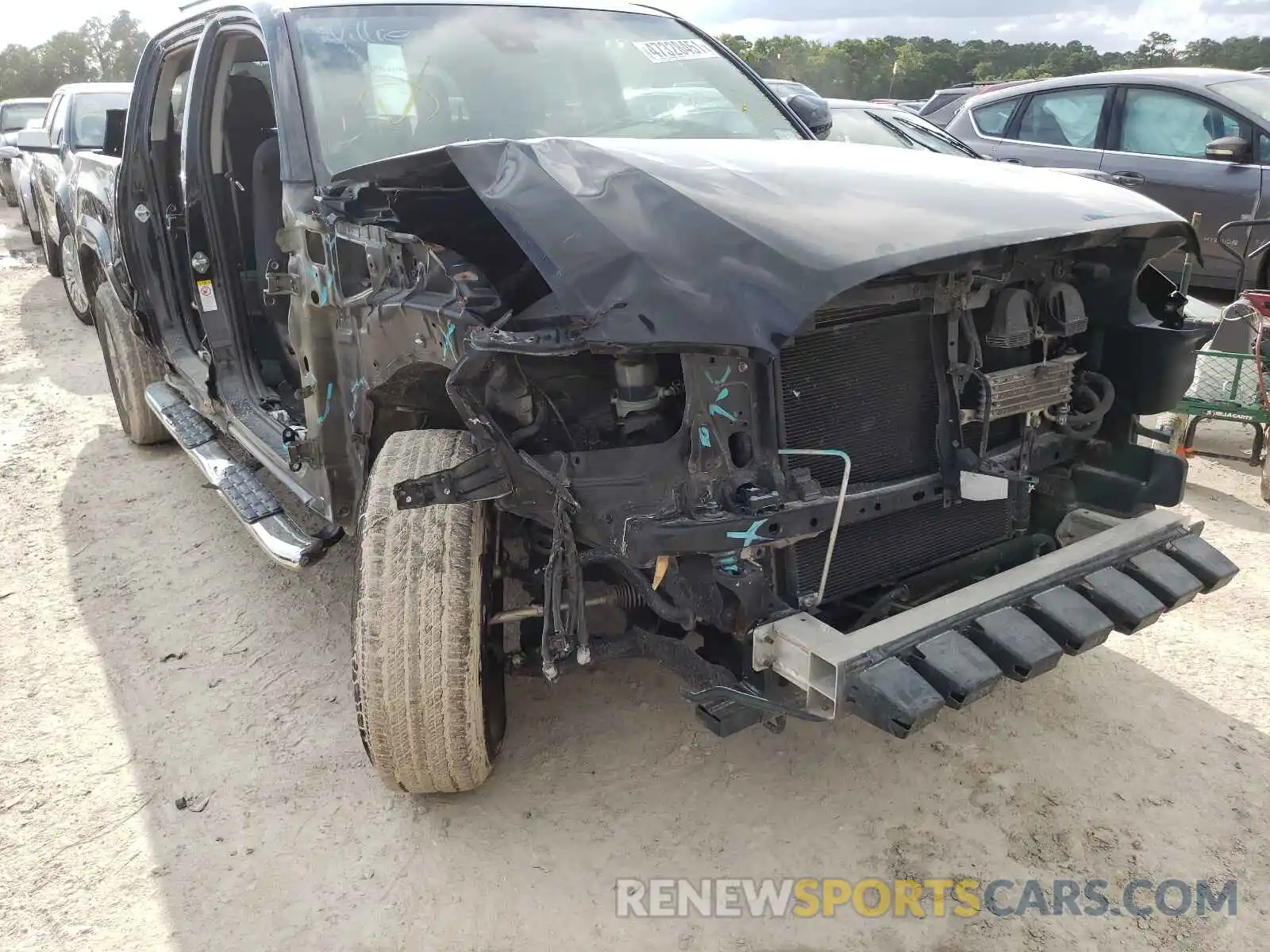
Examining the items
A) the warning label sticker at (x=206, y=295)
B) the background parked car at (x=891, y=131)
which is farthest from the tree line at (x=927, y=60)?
the warning label sticker at (x=206, y=295)

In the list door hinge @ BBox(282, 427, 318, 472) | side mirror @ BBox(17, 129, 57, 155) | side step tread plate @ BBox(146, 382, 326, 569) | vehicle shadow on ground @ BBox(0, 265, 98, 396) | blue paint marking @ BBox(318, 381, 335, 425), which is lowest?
vehicle shadow on ground @ BBox(0, 265, 98, 396)

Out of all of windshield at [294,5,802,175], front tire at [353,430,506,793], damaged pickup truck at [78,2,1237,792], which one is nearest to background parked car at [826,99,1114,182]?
windshield at [294,5,802,175]

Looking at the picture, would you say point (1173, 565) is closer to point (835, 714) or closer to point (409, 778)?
point (835, 714)

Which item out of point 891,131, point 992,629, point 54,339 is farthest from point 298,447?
point 54,339

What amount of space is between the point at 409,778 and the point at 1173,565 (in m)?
2.08

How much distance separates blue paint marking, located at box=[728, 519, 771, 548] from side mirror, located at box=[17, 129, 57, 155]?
5.61 metres

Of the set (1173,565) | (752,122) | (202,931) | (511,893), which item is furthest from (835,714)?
(752,122)

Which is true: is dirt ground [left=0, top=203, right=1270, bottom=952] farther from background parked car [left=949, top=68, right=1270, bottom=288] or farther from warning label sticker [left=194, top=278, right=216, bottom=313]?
background parked car [left=949, top=68, right=1270, bottom=288]

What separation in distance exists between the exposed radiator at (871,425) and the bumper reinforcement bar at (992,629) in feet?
0.72

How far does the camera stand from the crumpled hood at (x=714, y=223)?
6.04ft

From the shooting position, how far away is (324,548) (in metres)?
3.21

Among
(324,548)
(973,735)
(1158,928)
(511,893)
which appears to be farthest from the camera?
(324,548)

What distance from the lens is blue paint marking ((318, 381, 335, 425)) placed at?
294cm

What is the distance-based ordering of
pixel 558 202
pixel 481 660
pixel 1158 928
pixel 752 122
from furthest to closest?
1. pixel 752 122
2. pixel 481 660
3. pixel 1158 928
4. pixel 558 202
